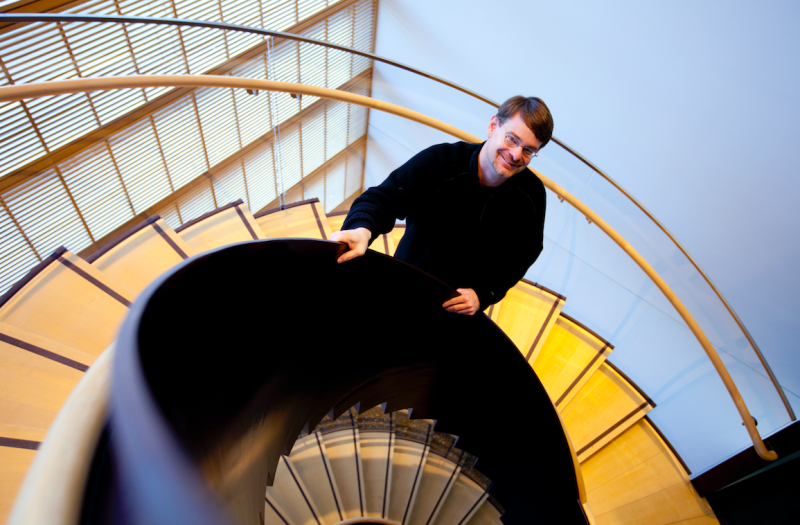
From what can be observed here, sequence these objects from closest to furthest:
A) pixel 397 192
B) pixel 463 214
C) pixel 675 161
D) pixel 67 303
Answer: pixel 397 192
pixel 463 214
pixel 67 303
pixel 675 161

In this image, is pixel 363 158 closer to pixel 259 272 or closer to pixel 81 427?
pixel 259 272

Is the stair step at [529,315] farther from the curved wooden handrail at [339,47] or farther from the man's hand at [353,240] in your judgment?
the man's hand at [353,240]

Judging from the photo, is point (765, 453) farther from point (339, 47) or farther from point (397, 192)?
point (339, 47)

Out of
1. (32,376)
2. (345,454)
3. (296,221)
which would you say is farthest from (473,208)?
(345,454)

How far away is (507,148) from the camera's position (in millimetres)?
1681

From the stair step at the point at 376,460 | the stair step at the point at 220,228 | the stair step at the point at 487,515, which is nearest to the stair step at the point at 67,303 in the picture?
the stair step at the point at 220,228

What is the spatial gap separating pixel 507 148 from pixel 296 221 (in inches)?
90.7

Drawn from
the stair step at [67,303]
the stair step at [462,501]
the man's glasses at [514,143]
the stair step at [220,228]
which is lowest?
the stair step at [462,501]

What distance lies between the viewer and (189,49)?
4125 millimetres

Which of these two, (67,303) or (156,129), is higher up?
(156,129)

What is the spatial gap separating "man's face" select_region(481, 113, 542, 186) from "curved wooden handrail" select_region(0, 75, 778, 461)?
1820mm

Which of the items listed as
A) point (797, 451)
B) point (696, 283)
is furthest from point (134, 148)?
point (797, 451)

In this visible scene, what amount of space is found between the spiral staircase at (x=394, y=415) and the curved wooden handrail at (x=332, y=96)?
73 centimetres

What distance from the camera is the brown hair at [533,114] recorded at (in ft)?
5.39
